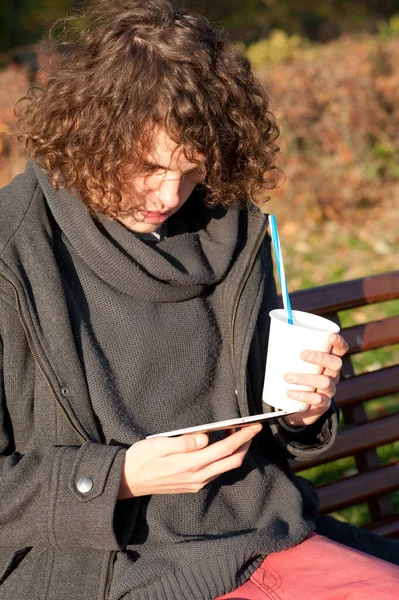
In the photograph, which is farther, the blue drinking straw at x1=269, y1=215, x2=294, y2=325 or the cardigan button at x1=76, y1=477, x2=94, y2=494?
the blue drinking straw at x1=269, y1=215, x2=294, y2=325

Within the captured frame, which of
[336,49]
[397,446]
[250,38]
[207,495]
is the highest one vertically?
[250,38]

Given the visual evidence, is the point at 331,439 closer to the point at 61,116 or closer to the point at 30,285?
the point at 30,285

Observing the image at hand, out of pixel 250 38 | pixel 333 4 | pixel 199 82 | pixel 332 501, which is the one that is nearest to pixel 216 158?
pixel 199 82

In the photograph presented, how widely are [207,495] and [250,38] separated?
15250 mm

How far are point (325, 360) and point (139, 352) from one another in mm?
431

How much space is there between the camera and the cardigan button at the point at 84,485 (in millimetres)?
1778

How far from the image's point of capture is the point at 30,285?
1.88 meters

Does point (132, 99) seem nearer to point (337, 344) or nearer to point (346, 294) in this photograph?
point (337, 344)

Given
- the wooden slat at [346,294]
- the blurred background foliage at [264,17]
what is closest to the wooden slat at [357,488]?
the wooden slat at [346,294]

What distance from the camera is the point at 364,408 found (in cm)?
288

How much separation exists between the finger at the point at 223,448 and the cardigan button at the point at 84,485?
22 centimetres

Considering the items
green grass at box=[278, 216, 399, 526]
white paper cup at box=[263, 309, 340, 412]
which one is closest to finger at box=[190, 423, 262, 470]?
white paper cup at box=[263, 309, 340, 412]

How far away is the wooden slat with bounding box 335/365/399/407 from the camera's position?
280 centimetres

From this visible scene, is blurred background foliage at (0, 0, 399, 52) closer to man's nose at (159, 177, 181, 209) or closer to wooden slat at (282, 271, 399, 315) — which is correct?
wooden slat at (282, 271, 399, 315)
